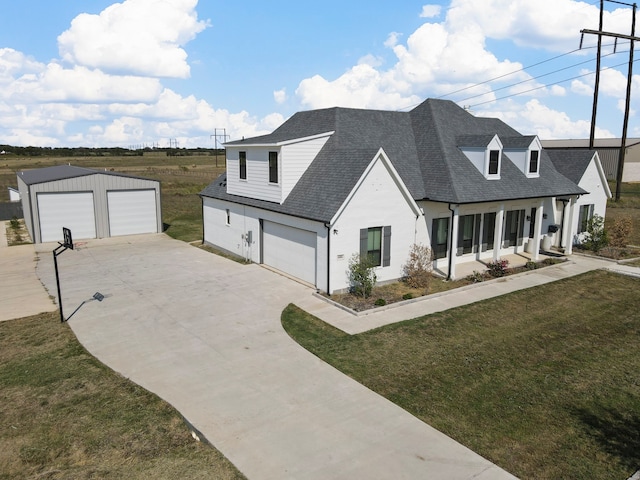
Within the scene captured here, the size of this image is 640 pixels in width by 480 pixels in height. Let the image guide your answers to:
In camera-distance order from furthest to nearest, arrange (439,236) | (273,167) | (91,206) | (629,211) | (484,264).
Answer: (629,211) → (91,206) → (484,264) → (439,236) → (273,167)

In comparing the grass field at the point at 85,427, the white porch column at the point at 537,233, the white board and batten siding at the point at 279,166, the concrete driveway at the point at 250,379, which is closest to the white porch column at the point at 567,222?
the white porch column at the point at 537,233

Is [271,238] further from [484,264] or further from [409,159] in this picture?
[484,264]

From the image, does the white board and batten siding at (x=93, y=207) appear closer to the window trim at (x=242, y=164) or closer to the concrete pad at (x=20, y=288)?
the concrete pad at (x=20, y=288)

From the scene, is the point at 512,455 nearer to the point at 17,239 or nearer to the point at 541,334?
the point at 541,334

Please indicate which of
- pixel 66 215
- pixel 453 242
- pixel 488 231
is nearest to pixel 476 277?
pixel 453 242

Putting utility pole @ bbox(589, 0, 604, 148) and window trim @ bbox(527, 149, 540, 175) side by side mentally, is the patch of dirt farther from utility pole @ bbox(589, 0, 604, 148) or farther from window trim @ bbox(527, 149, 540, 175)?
utility pole @ bbox(589, 0, 604, 148)

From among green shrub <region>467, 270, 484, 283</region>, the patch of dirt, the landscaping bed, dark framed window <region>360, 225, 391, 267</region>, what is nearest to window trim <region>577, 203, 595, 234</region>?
the landscaping bed
